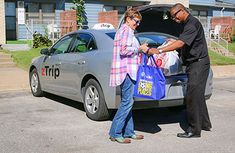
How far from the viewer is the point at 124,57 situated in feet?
17.9

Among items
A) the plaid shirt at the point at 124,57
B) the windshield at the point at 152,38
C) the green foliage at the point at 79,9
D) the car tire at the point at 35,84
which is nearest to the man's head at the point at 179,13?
the plaid shirt at the point at 124,57

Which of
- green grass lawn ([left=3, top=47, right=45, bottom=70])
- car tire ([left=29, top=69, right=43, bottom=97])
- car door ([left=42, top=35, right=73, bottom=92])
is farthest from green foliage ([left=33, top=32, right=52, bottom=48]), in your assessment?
car door ([left=42, top=35, right=73, bottom=92])

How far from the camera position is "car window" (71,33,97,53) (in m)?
7.20

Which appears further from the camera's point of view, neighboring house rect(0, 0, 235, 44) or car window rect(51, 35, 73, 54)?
neighboring house rect(0, 0, 235, 44)

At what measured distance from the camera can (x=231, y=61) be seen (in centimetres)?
1794

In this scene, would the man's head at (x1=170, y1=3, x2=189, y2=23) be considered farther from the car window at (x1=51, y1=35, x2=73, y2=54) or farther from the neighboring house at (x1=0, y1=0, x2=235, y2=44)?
the neighboring house at (x1=0, y1=0, x2=235, y2=44)

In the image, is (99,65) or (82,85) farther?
(82,85)

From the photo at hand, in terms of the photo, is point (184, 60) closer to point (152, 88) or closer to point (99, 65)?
point (152, 88)

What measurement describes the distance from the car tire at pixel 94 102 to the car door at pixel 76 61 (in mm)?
307

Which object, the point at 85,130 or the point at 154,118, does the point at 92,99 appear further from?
the point at 154,118

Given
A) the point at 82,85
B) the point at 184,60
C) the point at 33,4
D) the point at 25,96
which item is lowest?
the point at 25,96

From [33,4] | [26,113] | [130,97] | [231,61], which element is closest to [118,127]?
[130,97]

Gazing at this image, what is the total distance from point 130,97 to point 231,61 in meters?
13.3

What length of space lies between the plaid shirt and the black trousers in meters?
0.97
